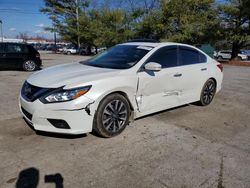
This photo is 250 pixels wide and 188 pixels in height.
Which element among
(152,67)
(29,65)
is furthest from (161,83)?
(29,65)

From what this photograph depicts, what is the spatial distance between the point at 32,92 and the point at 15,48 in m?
9.09

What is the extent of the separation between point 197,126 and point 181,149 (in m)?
1.12

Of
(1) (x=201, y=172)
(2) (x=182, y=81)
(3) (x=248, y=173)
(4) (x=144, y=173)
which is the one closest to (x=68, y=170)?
(4) (x=144, y=173)

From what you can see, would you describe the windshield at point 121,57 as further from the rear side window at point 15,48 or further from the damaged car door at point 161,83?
the rear side window at point 15,48

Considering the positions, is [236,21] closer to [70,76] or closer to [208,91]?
[208,91]

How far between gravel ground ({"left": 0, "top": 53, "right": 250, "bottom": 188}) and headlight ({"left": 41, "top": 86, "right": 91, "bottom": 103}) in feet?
2.20

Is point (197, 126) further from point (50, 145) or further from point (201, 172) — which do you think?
point (50, 145)

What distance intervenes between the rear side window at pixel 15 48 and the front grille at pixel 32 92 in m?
8.63

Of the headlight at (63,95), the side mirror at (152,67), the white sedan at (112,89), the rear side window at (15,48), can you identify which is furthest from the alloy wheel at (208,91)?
the rear side window at (15,48)

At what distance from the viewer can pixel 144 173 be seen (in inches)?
117

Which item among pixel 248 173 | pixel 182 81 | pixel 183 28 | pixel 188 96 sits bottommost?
pixel 248 173

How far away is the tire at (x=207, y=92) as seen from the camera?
232 inches

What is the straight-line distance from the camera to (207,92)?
6016mm

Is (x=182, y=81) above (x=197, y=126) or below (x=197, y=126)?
above
